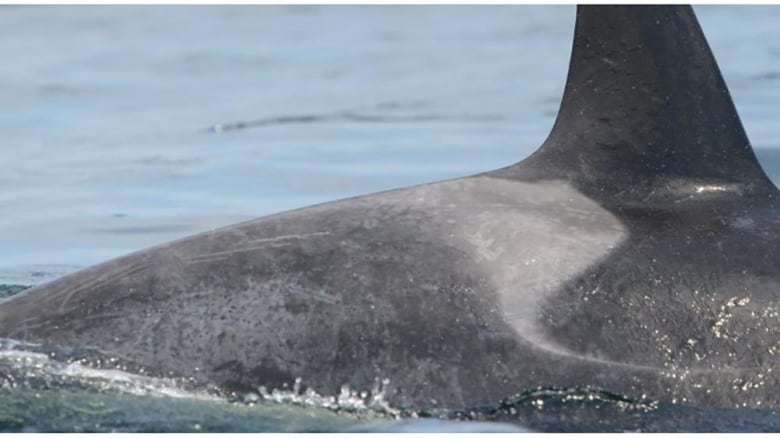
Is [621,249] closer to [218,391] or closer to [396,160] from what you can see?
[218,391]

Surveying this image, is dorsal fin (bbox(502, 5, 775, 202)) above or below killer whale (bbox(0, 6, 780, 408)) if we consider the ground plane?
above

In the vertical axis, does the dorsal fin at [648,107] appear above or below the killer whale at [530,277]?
above

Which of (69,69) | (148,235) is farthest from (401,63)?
(148,235)

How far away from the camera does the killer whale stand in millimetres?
5707

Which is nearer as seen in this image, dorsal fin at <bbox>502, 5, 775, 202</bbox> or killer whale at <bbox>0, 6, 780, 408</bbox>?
killer whale at <bbox>0, 6, 780, 408</bbox>

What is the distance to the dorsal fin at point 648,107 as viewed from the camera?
6.24 metres

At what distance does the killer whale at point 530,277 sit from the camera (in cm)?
571

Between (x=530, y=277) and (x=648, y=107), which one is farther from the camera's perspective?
(x=648, y=107)

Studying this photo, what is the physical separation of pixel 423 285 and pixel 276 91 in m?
13.9

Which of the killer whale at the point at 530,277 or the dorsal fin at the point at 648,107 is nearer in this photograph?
the killer whale at the point at 530,277

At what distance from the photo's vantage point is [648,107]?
20.5ft

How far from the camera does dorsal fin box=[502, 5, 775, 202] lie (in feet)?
20.5

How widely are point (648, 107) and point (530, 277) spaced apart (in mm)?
872

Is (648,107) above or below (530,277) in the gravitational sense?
above
